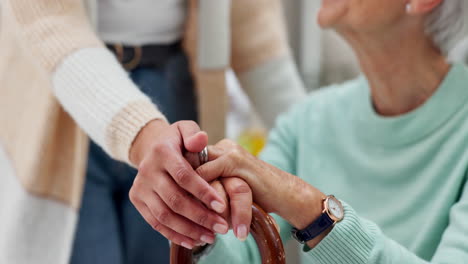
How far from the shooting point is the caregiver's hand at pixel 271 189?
831 mm

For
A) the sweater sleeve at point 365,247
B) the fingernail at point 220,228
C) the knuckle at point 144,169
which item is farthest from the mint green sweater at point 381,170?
the knuckle at point 144,169

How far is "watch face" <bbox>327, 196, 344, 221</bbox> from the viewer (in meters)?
0.83

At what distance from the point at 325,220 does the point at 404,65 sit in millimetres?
401

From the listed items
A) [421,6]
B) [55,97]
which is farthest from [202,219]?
[421,6]

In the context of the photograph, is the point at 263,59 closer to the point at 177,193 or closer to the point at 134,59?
the point at 134,59

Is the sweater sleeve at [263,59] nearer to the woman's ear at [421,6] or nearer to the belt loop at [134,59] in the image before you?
the belt loop at [134,59]

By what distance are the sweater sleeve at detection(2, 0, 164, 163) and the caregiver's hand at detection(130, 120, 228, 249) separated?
83 millimetres

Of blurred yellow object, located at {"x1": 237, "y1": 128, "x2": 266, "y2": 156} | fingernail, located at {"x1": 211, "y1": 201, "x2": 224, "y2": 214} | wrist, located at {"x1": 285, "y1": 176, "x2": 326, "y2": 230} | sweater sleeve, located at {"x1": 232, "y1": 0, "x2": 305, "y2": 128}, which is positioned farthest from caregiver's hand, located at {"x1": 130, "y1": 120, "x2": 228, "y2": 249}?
blurred yellow object, located at {"x1": 237, "y1": 128, "x2": 266, "y2": 156}

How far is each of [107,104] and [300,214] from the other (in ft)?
1.04

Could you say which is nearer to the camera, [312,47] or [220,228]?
[220,228]

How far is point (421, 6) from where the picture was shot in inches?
41.2

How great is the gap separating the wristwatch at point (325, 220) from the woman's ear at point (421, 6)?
394mm

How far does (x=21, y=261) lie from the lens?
113cm

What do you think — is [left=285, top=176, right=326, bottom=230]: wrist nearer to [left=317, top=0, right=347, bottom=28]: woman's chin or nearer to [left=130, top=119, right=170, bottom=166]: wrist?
[left=130, top=119, right=170, bottom=166]: wrist
